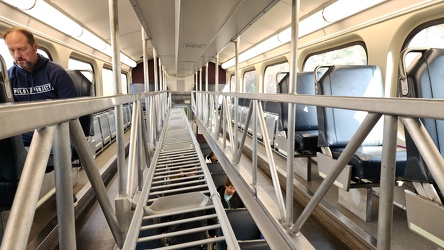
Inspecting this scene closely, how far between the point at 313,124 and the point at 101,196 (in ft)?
10.1

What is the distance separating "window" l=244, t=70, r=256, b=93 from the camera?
8498mm

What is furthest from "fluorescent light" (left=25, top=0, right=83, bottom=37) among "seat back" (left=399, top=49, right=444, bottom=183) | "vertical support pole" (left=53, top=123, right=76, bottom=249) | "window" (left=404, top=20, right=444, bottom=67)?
"window" (left=404, top=20, right=444, bottom=67)

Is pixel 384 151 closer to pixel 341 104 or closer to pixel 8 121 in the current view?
pixel 341 104

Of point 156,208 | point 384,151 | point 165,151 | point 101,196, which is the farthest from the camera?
point 165,151

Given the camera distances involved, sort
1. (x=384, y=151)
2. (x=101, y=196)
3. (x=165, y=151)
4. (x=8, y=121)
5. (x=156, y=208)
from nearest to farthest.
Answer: (x=8, y=121), (x=384, y=151), (x=101, y=196), (x=156, y=208), (x=165, y=151)

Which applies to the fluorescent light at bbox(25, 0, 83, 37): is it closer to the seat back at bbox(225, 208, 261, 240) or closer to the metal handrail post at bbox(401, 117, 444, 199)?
the seat back at bbox(225, 208, 261, 240)

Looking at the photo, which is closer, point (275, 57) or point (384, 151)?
point (384, 151)

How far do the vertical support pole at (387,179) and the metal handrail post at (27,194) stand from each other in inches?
32.0

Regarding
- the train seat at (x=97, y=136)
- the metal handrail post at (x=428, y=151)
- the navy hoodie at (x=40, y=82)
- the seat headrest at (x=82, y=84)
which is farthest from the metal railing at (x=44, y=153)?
the train seat at (x=97, y=136)

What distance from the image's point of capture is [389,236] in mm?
743

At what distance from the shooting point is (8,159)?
132 centimetres

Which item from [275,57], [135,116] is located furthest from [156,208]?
[275,57]

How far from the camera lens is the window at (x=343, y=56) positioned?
358 cm

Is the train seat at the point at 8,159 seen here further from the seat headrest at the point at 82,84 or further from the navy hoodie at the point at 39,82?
the seat headrest at the point at 82,84
